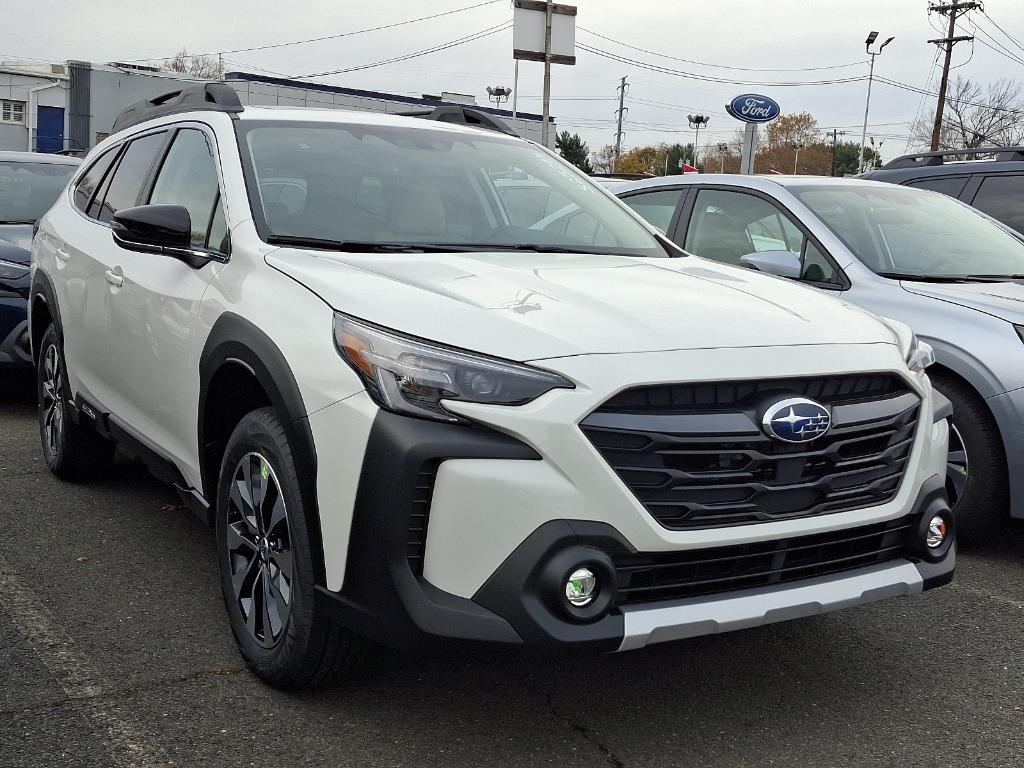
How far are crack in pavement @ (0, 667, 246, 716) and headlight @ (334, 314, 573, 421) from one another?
1.16 m

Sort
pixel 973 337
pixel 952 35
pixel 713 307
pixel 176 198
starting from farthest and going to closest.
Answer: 1. pixel 952 35
2. pixel 973 337
3. pixel 176 198
4. pixel 713 307

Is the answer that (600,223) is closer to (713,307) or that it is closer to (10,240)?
(713,307)

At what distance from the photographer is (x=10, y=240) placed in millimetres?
7945

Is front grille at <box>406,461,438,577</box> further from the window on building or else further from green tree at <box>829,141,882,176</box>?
green tree at <box>829,141,882,176</box>

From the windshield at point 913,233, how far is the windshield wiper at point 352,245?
2.51m

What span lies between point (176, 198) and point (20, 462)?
2366 mm

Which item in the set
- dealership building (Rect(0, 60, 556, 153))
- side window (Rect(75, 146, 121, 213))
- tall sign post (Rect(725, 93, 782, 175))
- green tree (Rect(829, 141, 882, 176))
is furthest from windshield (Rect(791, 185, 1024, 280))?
green tree (Rect(829, 141, 882, 176))

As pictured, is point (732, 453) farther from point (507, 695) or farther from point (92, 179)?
point (92, 179)

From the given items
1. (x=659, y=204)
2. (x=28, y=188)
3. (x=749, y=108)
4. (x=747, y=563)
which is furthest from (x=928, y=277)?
(x=749, y=108)

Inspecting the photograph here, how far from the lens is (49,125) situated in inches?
2092

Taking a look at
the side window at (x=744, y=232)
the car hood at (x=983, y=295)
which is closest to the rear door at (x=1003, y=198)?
the side window at (x=744, y=232)

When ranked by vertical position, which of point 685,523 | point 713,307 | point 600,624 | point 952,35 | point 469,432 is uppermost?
point 952,35

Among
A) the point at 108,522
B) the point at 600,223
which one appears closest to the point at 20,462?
the point at 108,522

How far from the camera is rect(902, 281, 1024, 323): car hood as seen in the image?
15.4ft
